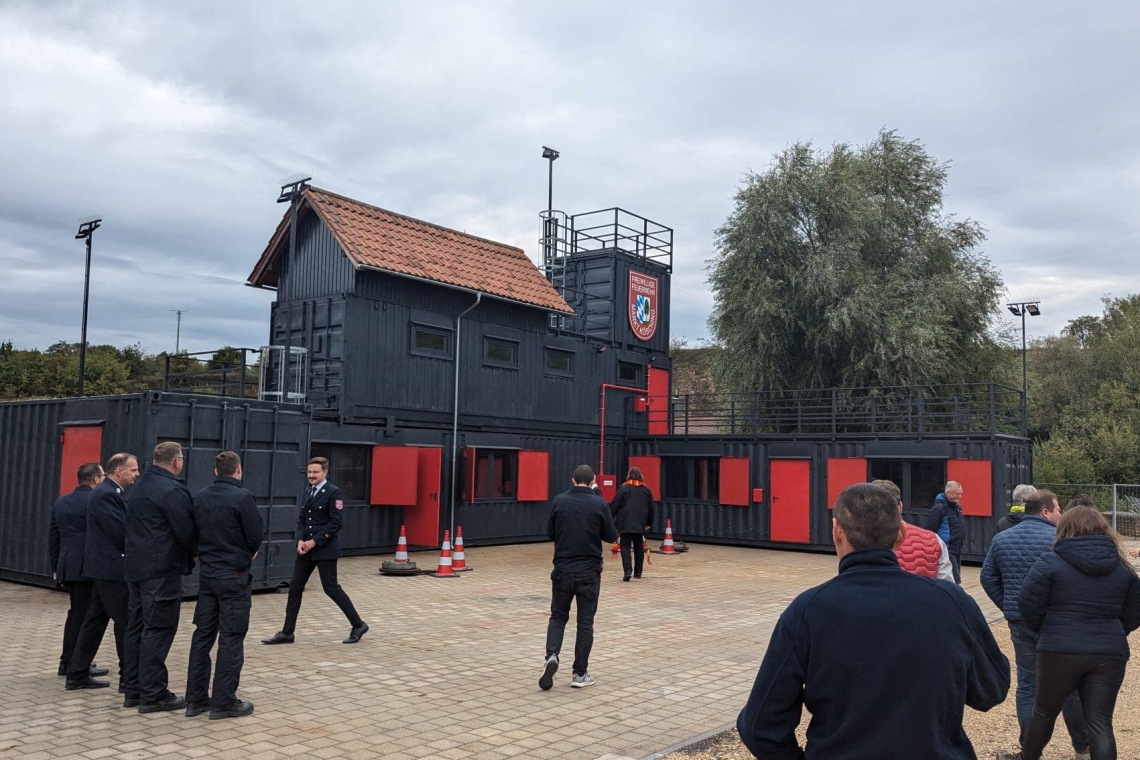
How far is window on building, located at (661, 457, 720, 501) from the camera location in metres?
21.9

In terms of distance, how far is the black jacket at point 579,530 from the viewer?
23.9 ft

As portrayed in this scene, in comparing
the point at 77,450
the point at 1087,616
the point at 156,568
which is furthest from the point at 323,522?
the point at 1087,616

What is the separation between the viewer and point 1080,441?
34.7 metres

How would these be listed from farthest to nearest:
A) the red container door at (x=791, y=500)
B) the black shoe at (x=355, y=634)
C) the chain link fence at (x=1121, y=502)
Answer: the chain link fence at (x=1121, y=502) → the red container door at (x=791, y=500) → the black shoe at (x=355, y=634)

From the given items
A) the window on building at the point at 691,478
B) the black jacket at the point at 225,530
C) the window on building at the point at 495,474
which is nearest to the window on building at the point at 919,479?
the window on building at the point at 691,478

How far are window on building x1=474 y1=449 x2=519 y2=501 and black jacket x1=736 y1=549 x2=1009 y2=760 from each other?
17.0 metres

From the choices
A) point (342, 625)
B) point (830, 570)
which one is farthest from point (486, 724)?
point (830, 570)

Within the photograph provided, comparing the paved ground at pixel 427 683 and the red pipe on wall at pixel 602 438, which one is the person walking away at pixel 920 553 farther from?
the red pipe on wall at pixel 602 438

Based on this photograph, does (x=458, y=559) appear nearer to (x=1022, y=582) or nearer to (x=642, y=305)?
(x=1022, y=582)

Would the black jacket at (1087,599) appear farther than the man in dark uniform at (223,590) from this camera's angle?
No

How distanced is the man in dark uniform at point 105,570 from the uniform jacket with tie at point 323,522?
6.69ft

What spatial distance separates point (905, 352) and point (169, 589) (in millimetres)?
22596

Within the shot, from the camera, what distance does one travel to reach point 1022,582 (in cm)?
560

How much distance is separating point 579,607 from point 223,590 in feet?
8.89
